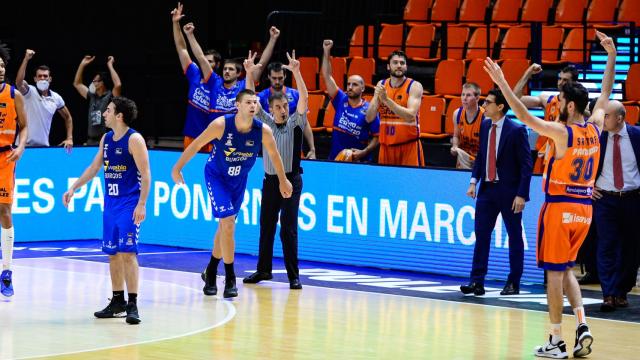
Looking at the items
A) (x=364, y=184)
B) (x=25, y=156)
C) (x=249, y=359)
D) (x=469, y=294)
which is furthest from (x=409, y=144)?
(x=249, y=359)

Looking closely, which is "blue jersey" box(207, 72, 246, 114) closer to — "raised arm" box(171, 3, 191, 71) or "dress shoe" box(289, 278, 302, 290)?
"raised arm" box(171, 3, 191, 71)

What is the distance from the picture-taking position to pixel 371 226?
48.3 ft

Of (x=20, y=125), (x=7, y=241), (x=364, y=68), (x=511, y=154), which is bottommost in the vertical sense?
(x=7, y=241)

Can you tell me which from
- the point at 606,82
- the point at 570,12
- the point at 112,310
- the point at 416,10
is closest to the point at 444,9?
the point at 416,10

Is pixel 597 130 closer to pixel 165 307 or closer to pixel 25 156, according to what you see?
pixel 165 307

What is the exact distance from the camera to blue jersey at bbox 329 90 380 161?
15.4 m

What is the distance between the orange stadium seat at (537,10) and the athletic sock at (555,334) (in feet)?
35.4

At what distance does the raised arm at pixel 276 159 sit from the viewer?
39.6 ft

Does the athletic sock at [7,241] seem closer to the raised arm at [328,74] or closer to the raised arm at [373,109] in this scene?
the raised arm at [373,109]

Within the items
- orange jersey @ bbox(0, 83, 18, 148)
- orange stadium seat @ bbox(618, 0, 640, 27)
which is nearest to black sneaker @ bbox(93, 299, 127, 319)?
orange jersey @ bbox(0, 83, 18, 148)

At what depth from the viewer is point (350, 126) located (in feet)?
51.1

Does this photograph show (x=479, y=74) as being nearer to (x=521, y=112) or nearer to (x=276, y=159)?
(x=276, y=159)

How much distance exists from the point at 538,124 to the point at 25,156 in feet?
28.9

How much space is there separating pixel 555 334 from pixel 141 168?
11.9 ft
